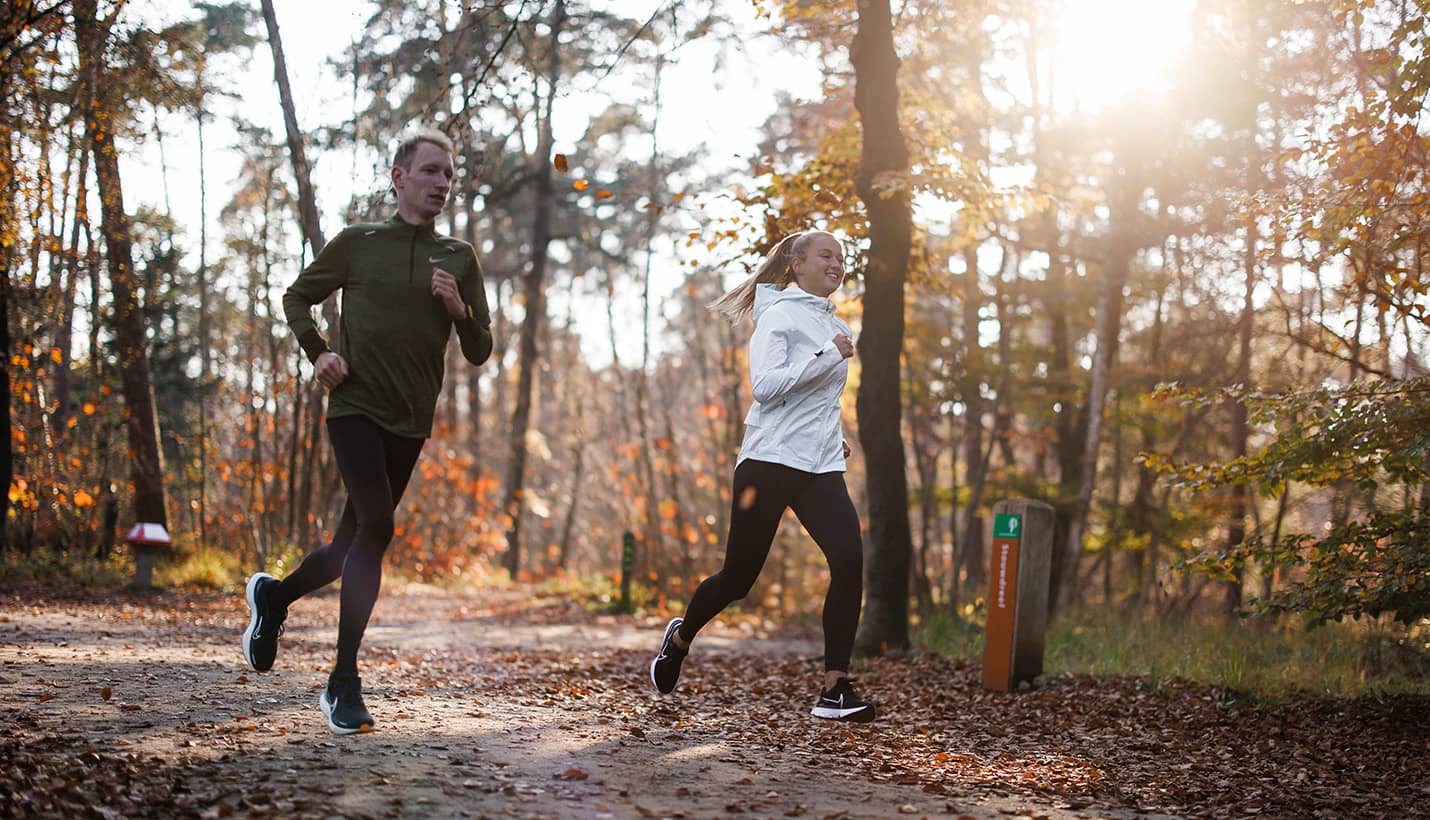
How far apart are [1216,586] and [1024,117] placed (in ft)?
28.4

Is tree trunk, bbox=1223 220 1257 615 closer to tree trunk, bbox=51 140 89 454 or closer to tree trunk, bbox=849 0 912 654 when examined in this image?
tree trunk, bbox=849 0 912 654

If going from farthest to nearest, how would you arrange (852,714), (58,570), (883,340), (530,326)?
(530,326) → (58,570) → (883,340) → (852,714)

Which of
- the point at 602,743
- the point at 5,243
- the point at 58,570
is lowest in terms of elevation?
the point at 58,570

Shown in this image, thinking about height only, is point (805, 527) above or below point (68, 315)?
below

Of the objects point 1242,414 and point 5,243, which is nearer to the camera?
point 5,243

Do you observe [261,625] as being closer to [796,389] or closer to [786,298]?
[796,389]

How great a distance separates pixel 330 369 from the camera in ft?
14.4

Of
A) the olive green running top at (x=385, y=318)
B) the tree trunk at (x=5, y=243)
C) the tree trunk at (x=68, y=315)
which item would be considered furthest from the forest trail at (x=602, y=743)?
the tree trunk at (x=68, y=315)

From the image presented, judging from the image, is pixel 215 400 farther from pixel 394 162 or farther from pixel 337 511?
pixel 394 162

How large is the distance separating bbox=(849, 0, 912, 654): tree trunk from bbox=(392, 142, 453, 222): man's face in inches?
211

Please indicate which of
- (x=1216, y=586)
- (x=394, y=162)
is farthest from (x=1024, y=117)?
(x=394, y=162)

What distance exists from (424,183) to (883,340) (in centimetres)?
552

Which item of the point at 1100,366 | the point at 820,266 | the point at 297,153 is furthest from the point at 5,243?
the point at 1100,366

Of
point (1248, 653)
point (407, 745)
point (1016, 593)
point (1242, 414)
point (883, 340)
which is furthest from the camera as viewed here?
point (1242, 414)
